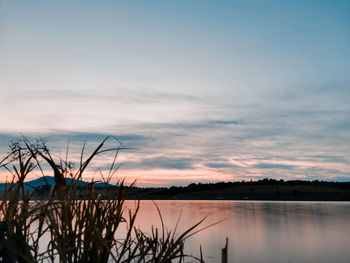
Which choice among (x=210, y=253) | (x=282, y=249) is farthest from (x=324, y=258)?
(x=210, y=253)

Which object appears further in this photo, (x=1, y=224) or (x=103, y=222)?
(x=103, y=222)

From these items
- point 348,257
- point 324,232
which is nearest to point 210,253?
point 348,257

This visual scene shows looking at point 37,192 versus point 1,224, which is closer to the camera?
point 1,224

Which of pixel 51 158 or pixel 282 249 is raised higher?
pixel 51 158

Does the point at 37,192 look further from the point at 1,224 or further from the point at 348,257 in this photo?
the point at 348,257

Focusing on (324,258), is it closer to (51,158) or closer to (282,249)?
(282,249)

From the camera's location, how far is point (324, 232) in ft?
77.3

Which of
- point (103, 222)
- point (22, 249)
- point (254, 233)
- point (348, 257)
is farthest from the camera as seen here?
point (254, 233)

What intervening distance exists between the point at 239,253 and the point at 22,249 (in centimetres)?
1482

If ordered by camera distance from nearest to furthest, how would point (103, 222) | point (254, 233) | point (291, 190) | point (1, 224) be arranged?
point (1, 224)
point (103, 222)
point (254, 233)
point (291, 190)

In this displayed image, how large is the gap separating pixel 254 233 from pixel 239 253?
8.08 meters

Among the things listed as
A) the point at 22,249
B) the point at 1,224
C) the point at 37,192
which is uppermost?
the point at 37,192

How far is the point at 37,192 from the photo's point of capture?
199 cm

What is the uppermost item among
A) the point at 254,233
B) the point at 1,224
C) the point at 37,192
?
the point at 37,192
